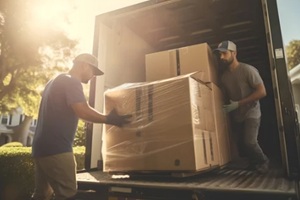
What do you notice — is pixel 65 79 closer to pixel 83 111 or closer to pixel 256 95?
pixel 83 111

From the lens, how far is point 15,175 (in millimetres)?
6438

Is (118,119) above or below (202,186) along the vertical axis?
above

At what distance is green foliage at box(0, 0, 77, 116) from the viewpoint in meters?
14.7

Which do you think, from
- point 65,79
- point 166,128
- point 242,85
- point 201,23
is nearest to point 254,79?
point 242,85

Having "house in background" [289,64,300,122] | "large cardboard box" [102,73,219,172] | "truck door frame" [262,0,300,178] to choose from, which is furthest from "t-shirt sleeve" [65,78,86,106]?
"house in background" [289,64,300,122]

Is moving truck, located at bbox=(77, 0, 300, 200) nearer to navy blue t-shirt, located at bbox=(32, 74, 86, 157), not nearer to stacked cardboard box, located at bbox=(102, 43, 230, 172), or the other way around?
stacked cardboard box, located at bbox=(102, 43, 230, 172)

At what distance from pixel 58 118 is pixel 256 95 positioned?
238 cm

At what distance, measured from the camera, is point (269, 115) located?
19.2 feet

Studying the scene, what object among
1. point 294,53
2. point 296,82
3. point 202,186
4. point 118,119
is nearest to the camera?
point 202,186

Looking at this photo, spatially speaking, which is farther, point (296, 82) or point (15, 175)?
point (296, 82)

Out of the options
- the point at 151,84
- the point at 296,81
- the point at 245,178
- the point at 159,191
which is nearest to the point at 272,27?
the point at 151,84

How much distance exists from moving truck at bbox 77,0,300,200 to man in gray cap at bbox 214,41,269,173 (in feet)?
0.89

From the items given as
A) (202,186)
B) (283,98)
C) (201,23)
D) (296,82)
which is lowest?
(202,186)

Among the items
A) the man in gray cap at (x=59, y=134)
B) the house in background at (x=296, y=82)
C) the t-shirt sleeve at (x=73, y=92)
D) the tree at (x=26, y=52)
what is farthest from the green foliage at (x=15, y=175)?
the tree at (x=26, y=52)
